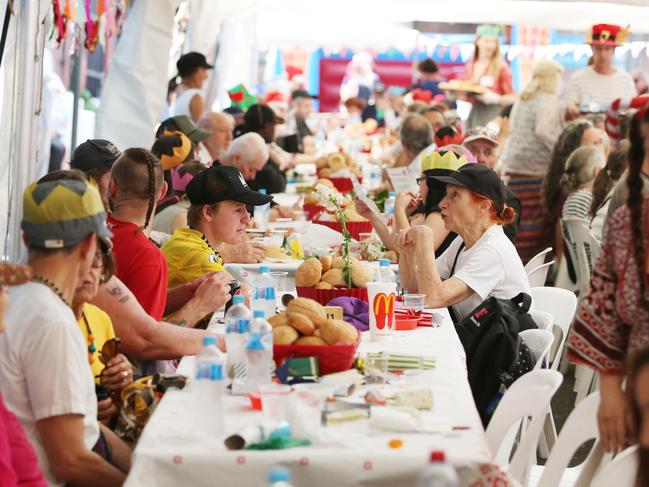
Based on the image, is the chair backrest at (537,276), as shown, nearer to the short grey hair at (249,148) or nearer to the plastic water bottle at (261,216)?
the plastic water bottle at (261,216)

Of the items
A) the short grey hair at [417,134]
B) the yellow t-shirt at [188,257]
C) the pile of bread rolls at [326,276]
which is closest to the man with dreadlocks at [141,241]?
the pile of bread rolls at [326,276]

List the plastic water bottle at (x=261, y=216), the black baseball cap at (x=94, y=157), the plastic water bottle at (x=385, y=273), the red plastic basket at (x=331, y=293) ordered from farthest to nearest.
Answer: the plastic water bottle at (x=261, y=216), the black baseball cap at (x=94, y=157), the plastic water bottle at (x=385, y=273), the red plastic basket at (x=331, y=293)

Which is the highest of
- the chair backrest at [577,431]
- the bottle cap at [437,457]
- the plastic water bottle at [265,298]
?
the bottle cap at [437,457]

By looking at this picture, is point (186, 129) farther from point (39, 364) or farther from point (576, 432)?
point (39, 364)

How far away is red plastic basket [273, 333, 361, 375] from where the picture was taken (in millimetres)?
3090

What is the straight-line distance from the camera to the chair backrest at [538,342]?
12.9 feet

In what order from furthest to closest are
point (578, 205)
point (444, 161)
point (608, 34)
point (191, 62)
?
point (608, 34)
point (191, 62)
point (578, 205)
point (444, 161)

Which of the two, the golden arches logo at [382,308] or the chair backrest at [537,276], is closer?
the golden arches logo at [382,308]

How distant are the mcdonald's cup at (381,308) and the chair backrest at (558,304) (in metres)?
1.34

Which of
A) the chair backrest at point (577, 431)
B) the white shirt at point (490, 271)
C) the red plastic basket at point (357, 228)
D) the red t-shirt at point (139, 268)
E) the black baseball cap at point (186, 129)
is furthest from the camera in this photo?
the black baseball cap at point (186, 129)

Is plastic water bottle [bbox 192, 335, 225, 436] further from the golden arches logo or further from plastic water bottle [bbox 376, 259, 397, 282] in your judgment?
plastic water bottle [bbox 376, 259, 397, 282]

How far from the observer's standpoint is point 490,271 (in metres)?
4.46

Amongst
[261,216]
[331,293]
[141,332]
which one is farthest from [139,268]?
[261,216]

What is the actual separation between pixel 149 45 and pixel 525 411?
209 inches
